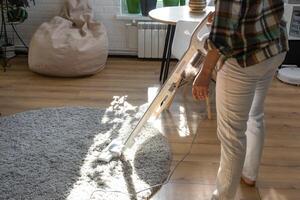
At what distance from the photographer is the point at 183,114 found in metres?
2.59

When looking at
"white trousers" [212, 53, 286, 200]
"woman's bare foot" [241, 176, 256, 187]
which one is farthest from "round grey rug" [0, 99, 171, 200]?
"white trousers" [212, 53, 286, 200]

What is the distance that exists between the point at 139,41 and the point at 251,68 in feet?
8.40

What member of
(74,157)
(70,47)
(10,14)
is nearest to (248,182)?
(74,157)

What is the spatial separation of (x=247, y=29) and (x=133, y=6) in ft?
8.81

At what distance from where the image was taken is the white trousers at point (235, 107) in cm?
118

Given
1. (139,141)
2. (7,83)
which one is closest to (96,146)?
(139,141)

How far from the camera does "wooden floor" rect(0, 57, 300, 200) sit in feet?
6.00

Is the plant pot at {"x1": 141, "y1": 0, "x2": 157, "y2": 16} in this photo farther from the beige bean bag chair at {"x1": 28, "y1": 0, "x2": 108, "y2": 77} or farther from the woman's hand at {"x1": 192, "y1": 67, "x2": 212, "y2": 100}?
the woman's hand at {"x1": 192, "y1": 67, "x2": 212, "y2": 100}

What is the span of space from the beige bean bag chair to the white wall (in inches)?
10.1

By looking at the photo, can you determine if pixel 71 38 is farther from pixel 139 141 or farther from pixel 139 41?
pixel 139 141

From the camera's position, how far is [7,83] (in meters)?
3.12

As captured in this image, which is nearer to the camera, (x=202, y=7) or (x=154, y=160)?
(x=154, y=160)

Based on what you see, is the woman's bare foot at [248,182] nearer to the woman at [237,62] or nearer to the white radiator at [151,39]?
the woman at [237,62]

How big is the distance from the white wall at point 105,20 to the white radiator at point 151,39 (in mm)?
127
